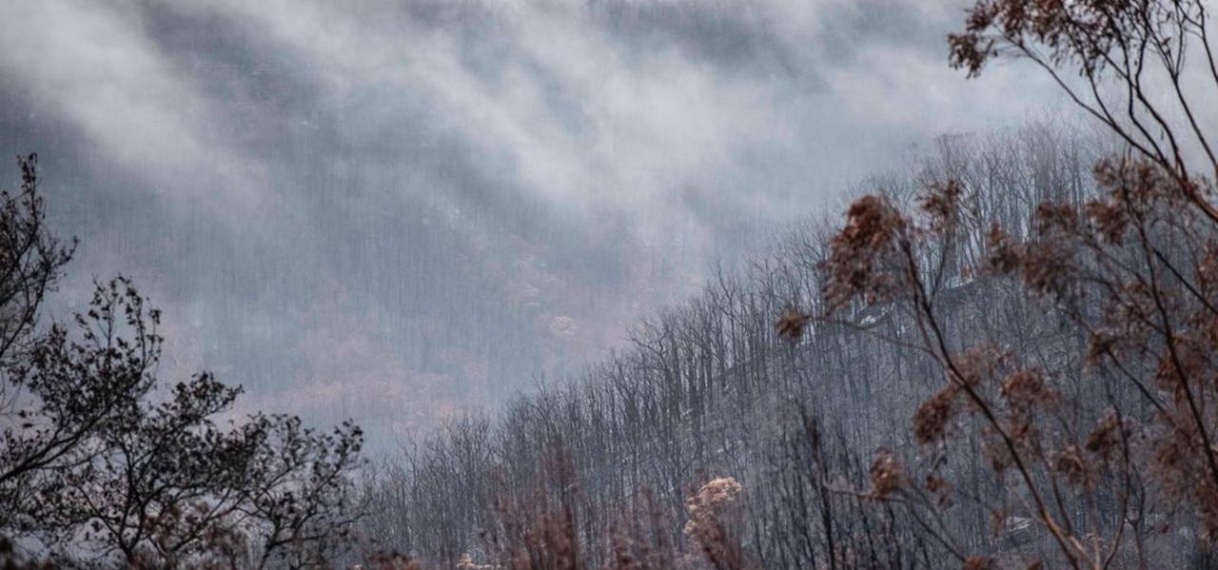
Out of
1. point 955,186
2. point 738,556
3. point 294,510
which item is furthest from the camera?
point 294,510

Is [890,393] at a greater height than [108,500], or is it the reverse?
[890,393]

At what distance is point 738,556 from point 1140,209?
3.81 metres

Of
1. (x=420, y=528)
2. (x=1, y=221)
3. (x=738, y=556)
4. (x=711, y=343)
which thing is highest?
(x=711, y=343)

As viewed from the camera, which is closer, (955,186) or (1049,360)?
(955,186)

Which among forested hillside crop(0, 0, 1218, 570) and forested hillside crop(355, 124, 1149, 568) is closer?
forested hillside crop(0, 0, 1218, 570)

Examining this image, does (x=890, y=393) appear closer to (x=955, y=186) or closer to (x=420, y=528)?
(x=420, y=528)

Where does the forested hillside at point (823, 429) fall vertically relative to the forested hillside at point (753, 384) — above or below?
below

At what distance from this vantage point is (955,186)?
30.3ft

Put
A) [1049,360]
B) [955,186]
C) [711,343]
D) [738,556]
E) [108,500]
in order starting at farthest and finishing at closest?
[711,343] → [1049,360] → [108,500] → [738,556] → [955,186]

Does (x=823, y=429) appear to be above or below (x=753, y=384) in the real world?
below

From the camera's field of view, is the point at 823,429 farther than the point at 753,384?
No

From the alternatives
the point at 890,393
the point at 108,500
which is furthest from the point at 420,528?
the point at 108,500

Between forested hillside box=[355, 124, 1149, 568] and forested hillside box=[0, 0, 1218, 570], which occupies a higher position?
forested hillside box=[355, 124, 1149, 568]

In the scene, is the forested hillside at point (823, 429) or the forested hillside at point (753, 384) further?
the forested hillside at point (753, 384)
